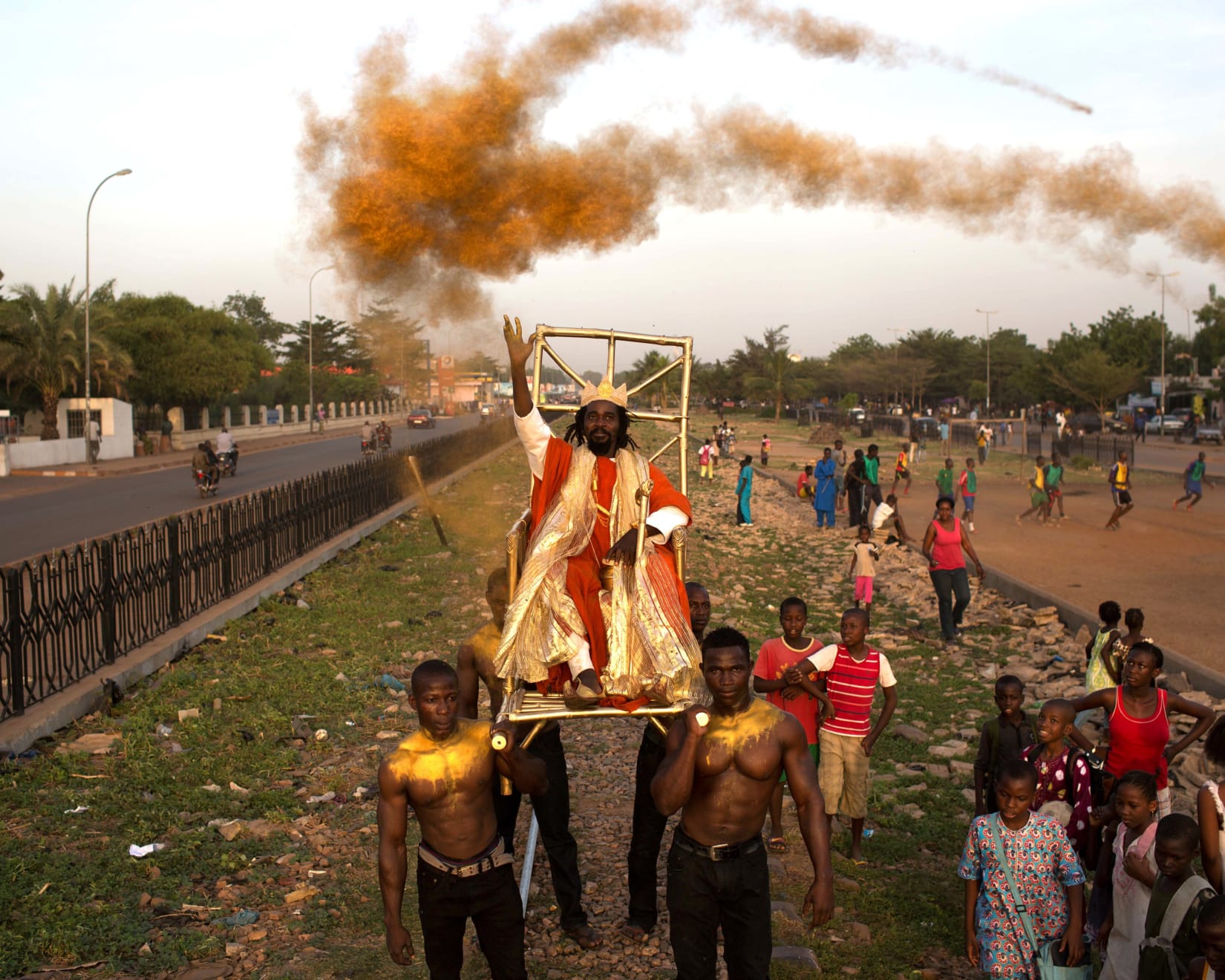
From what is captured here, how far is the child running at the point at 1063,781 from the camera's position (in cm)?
517

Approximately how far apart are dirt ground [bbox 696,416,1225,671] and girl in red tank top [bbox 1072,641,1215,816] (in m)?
5.84

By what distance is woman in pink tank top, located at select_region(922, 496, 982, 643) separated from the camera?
38.5ft

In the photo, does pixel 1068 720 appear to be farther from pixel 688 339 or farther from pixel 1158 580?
pixel 1158 580

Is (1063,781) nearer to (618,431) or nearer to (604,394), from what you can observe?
(618,431)

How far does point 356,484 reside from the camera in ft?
69.2

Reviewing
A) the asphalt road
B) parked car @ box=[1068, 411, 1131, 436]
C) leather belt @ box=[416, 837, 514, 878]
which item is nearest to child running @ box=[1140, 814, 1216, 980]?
leather belt @ box=[416, 837, 514, 878]

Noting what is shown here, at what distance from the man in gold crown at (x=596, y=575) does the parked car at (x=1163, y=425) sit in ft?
193

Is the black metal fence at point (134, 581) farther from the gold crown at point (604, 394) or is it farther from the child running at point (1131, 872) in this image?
the child running at point (1131, 872)

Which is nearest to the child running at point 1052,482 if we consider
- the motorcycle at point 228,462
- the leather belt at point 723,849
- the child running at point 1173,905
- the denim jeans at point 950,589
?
the denim jeans at point 950,589

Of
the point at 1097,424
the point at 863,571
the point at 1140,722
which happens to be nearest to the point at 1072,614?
the point at 863,571

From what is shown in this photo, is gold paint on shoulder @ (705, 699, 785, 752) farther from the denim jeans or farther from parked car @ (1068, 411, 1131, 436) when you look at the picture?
parked car @ (1068, 411, 1131, 436)

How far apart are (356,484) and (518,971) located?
17.5 meters

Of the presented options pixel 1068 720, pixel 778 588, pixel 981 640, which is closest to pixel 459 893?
pixel 1068 720

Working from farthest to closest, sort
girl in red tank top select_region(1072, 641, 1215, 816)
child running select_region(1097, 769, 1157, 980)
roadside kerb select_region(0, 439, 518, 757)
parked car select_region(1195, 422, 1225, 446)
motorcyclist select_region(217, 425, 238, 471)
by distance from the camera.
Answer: parked car select_region(1195, 422, 1225, 446) → motorcyclist select_region(217, 425, 238, 471) → roadside kerb select_region(0, 439, 518, 757) → girl in red tank top select_region(1072, 641, 1215, 816) → child running select_region(1097, 769, 1157, 980)
